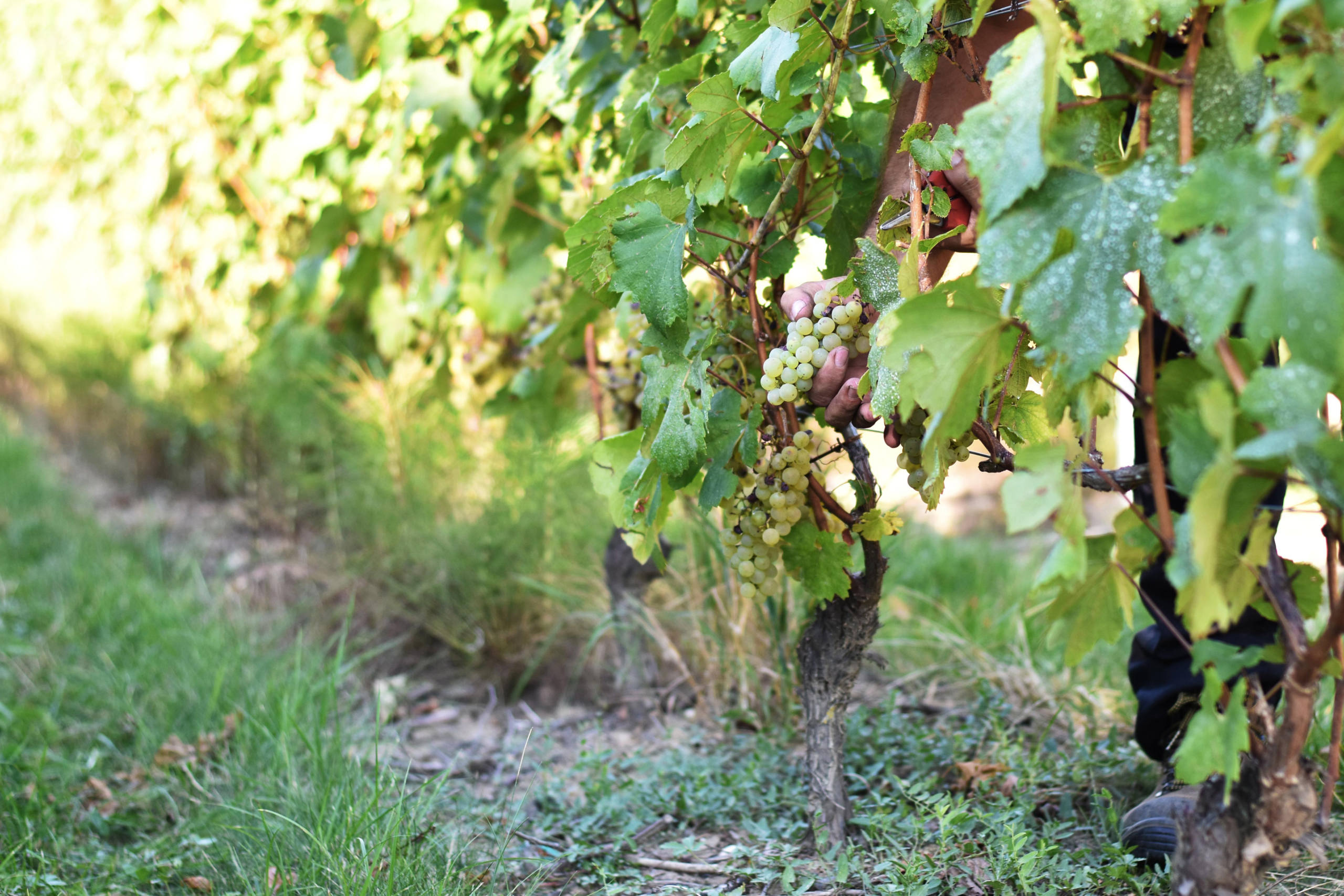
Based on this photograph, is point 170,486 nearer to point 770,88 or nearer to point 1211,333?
point 770,88

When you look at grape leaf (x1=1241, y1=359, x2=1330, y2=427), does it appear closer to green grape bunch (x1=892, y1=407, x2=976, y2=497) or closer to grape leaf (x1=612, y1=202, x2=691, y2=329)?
green grape bunch (x1=892, y1=407, x2=976, y2=497)

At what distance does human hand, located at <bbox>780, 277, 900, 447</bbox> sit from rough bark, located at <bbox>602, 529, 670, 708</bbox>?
807 mm

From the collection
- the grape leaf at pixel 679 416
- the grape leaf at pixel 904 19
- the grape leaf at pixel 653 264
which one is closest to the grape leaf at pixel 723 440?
the grape leaf at pixel 679 416

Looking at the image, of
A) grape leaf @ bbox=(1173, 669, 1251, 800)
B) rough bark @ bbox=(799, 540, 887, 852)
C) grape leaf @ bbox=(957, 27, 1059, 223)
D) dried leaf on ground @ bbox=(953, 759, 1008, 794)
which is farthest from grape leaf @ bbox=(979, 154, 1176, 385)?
dried leaf on ground @ bbox=(953, 759, 1008, 794)

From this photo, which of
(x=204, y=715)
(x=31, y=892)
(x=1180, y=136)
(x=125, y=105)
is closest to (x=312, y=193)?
(x=125, y=105)

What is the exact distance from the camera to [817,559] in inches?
51.8

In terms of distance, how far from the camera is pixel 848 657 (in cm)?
141

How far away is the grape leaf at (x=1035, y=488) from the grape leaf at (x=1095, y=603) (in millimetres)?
112

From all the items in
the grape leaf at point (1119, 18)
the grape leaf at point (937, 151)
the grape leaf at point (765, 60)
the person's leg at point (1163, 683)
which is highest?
the grape leaf at point (1119, 18)

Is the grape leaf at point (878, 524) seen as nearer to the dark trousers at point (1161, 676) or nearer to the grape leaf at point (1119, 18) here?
the dark trousers at point (1161, 676)

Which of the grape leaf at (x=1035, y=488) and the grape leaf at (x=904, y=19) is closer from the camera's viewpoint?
the grape leaf at (x=1035, y=488)

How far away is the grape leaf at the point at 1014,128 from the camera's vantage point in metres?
0.82

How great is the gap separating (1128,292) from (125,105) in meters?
4.17

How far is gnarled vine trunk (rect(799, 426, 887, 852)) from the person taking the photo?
4.58 feet
